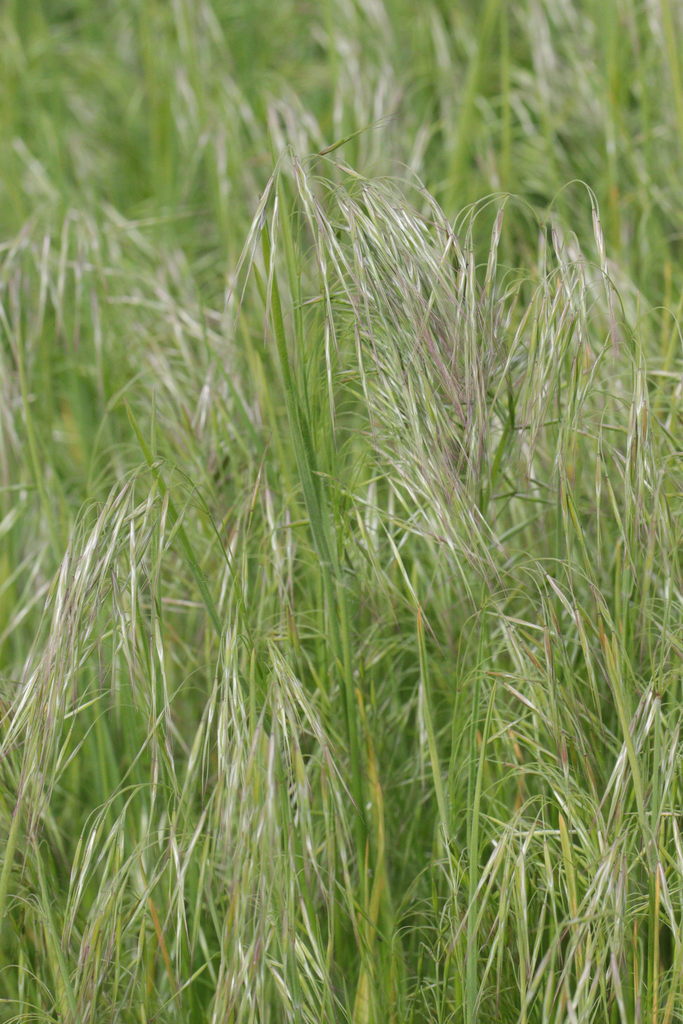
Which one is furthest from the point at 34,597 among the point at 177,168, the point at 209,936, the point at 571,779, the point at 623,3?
the point at 623,3

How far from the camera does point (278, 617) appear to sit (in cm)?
111

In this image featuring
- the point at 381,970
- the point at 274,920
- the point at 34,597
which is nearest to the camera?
the point at 274,920

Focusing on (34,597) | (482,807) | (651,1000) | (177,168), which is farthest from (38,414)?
(651,1000)

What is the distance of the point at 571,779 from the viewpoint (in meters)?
0.96

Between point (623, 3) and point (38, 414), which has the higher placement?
point (623, 3)

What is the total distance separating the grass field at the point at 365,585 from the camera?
0.88 m

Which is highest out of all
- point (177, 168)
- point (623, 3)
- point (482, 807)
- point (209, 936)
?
point (623, 3)

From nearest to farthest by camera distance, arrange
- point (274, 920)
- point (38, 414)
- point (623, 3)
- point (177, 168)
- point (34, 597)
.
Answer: point (274, 920)
point (34, 597)
point (38, 414)
point (623, 3)
point (177, 168)

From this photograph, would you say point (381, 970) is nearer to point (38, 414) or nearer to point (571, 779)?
point (571, 779)

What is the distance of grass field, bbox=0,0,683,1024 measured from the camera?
882 mm

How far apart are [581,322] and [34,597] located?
74cm

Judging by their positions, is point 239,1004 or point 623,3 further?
point 623,3

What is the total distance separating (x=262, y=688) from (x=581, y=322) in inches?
17.6

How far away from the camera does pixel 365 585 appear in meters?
1.04
